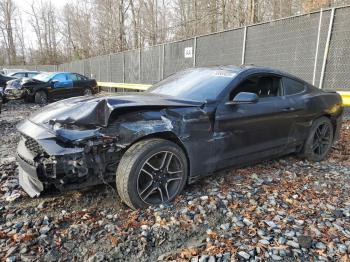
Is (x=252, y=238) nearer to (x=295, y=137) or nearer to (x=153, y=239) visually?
(x=153, y=239)

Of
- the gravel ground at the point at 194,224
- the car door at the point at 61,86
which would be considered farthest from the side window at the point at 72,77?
→ the gravel ground at the point at 194,224

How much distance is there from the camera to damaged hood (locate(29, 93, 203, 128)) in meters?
2.87

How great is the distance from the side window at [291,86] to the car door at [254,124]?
0.12 metres

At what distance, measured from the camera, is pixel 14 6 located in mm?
54812

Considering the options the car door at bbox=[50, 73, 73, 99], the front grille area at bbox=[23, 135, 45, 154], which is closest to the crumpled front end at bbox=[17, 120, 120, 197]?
the front grille area at bbox=[23, 135, 45, 154]

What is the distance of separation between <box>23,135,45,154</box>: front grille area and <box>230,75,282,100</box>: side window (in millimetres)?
2441

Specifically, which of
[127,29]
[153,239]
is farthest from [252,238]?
[127,29]

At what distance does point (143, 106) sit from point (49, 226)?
4.75 ft

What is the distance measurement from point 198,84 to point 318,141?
2498 mm

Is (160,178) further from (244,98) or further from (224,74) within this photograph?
(224,74)

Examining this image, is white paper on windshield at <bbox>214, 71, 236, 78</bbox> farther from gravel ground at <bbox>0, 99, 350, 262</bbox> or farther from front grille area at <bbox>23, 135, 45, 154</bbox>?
front grille area at <bbox>23, 135, 45, 154</bbox>

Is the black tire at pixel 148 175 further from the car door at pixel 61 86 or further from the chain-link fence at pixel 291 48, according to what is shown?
the car door at pixel 61 86

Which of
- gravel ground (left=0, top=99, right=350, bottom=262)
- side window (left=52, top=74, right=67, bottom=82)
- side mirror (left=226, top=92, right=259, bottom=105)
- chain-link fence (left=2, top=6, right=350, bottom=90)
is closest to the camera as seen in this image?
gravel ground (left=0, top=99, right=350, bottom=262)

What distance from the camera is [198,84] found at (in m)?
3.79
